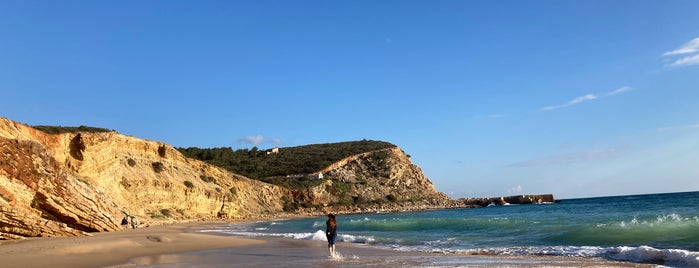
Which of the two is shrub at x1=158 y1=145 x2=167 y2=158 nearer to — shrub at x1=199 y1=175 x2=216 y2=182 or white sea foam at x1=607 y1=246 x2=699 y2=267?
shrub at x1=199 y1=175 x2=216 y2=182

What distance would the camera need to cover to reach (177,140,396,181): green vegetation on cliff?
3366 inches

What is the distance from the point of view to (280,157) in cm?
10250

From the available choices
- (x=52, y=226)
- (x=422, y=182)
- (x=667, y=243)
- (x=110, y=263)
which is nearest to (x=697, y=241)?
(x=667, y=243)

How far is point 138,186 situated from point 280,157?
64047 millimetres

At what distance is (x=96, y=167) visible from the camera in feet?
109

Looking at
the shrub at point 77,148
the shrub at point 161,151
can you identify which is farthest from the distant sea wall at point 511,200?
the shrub at point 77,148

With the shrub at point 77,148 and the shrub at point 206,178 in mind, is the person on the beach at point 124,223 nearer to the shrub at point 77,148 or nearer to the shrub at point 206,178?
the shrub at point 77,148

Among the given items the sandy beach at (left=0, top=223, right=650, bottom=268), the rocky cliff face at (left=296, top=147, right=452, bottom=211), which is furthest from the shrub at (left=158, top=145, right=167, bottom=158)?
the sandy beach at (left=0, top=223, right=650, bottom=268)

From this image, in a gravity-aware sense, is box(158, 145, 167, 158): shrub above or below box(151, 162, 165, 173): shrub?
above

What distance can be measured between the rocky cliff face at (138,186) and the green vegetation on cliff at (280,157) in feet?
14.3

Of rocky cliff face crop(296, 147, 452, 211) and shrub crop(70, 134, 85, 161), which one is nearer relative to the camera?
shrub crop(70, 134, 85, 161)

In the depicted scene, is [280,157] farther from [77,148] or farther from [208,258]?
[208,258]

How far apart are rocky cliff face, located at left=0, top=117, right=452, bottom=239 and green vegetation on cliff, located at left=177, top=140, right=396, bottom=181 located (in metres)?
4.35

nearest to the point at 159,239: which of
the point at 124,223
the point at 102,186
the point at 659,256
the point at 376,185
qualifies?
the point at 124,223
